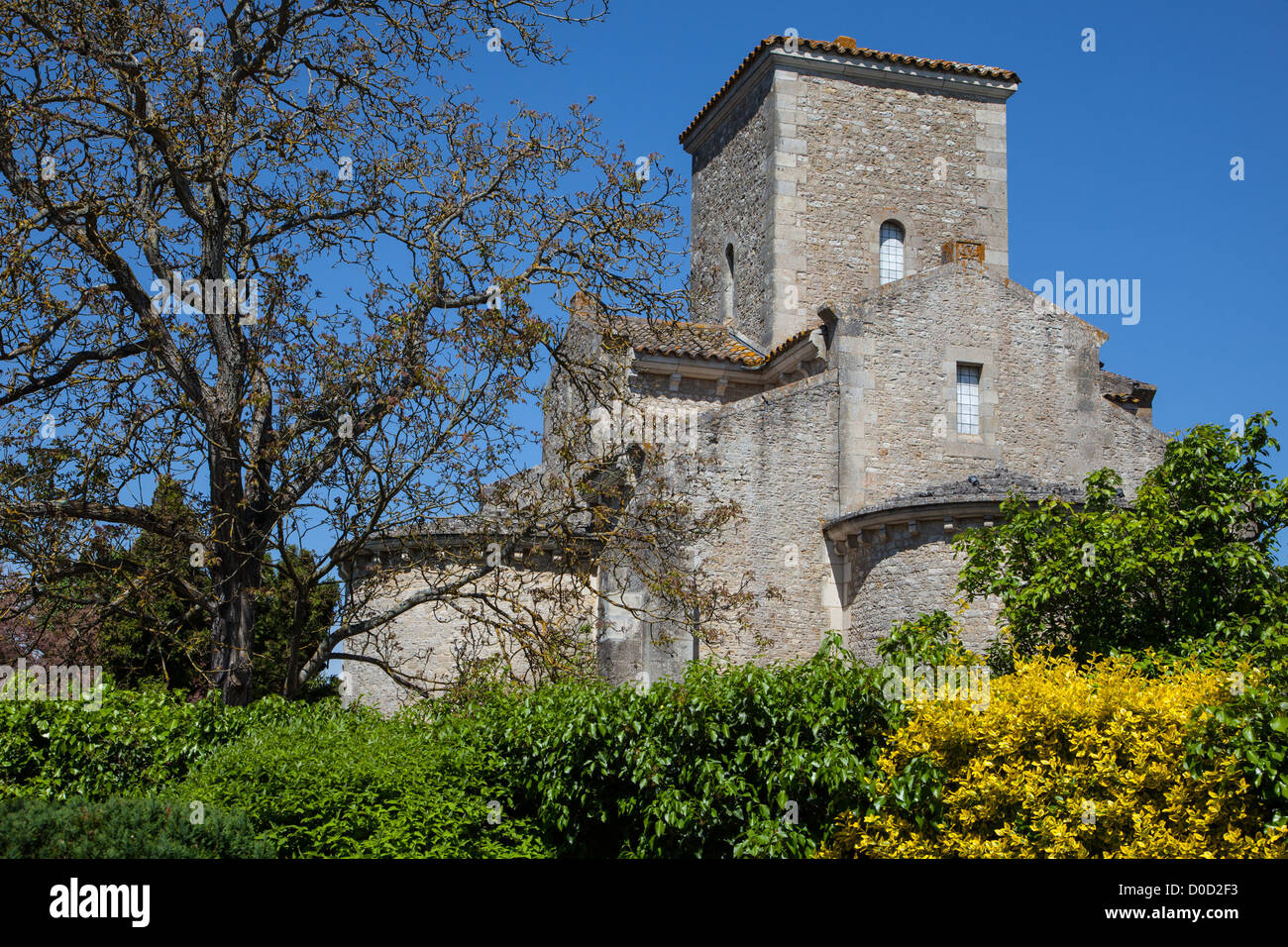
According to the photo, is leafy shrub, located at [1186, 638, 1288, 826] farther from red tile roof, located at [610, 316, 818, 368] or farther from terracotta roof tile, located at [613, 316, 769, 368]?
terracotta roof tile, located at [613, 316, 769, 368]

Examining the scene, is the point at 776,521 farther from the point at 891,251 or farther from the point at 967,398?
→ the point at 891,251

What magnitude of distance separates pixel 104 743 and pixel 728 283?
17.4m

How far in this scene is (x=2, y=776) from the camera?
12086mm

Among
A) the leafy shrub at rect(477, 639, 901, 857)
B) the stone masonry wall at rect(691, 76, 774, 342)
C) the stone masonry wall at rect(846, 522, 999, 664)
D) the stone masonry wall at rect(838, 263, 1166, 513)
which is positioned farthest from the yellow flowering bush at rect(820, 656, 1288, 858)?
the stone masonry wall at rect(691, 76, 774, 342)

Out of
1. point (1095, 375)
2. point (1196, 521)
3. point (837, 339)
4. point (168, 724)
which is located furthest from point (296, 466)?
point (1095, 375)

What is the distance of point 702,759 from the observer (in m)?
10.9

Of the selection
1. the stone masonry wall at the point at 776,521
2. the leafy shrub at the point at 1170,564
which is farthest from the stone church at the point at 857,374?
the leafy shrub at the point at 1170,564

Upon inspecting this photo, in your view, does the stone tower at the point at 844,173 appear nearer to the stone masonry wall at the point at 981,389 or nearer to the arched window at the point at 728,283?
the arched window at the point at 728,283

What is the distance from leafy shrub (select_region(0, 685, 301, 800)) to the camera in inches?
476
